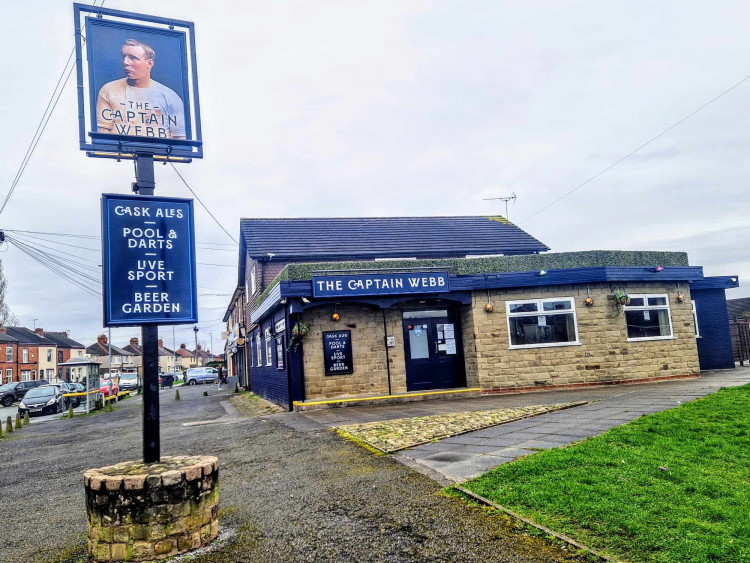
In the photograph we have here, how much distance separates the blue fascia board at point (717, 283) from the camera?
19484 millimetres

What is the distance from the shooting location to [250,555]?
436 cm

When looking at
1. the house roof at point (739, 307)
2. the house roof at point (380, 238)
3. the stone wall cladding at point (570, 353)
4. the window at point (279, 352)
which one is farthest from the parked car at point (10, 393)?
the house roof at point (739, 307)

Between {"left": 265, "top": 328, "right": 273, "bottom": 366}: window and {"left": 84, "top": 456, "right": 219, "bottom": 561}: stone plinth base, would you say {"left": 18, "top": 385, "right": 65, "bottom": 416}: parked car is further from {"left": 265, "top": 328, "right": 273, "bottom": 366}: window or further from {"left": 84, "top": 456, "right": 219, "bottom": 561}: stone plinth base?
{"left": 84, "top": 456, "right": 219, "bottom": 561}: stone plinth base

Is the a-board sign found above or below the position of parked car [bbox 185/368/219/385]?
above

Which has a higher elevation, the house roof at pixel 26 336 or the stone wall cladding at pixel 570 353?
the house roof at pixel 26 336

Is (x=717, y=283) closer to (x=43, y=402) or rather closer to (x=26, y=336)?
(x=43, y=402)

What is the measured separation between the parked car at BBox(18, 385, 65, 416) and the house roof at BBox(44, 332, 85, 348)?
164ft

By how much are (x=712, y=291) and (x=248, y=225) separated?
1820 cm

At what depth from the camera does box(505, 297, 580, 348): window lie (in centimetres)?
1553

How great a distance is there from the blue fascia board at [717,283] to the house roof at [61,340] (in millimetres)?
71216

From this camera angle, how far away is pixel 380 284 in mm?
14570

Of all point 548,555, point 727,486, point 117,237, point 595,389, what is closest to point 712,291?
point 595,389

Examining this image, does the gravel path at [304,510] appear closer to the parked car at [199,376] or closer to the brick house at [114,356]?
the parked car at [199,376]

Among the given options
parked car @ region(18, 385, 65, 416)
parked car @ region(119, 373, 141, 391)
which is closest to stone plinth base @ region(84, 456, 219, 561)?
parked car @ region(18, 385, 65, 416)
